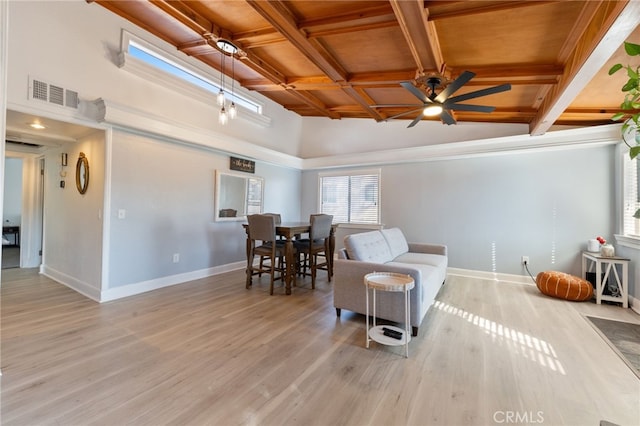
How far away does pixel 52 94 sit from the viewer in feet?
9.80

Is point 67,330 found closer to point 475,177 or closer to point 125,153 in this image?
point 125,153

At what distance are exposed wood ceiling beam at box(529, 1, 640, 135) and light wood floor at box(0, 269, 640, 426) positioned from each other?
253 centimetres

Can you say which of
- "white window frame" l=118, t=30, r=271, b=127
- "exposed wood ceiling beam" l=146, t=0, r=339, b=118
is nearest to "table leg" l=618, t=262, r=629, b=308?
"exposed wood ceiling beam" l=146, t=0, r=339, b=118

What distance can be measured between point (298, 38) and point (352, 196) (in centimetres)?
371

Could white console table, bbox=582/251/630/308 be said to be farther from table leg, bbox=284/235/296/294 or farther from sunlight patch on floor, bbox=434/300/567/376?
table leg, bbox=284/235/296/294

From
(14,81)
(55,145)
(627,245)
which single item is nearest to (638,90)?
(627,245)

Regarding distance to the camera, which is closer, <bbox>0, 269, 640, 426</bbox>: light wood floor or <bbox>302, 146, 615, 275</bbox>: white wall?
<bbox>0, 269, 640, 426</bbox>: light wood floor

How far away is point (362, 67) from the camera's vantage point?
Answer: 380 cm

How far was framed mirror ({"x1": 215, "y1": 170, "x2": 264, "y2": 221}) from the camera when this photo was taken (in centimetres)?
493

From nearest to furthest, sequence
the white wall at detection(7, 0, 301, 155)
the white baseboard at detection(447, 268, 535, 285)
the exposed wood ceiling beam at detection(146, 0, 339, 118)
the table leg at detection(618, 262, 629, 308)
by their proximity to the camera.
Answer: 1. the white wall at detection(7, 0, 301, 155)
2. the exposed wood ceiling beam at detection(146, 0, 339, 118)
3. the table leg at detection(618, 262, 629, 308)
4. the white baseboard at detection(447, 268, 535, 285)

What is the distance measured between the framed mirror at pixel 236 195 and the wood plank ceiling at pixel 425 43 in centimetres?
188

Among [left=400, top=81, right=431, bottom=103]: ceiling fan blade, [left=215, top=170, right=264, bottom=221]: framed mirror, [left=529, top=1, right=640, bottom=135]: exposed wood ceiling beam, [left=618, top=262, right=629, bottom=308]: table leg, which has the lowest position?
[left=618, top=262, right=629, bottom=308]: table leg

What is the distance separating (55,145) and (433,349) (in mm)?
6161

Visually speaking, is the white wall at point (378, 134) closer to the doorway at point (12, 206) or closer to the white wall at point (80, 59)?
the white wall at point (80, 59)
